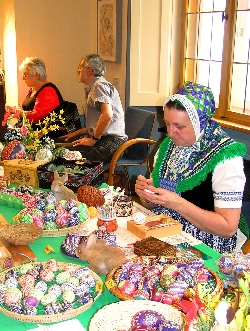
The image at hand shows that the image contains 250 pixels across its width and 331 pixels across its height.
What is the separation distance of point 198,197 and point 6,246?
91 cm

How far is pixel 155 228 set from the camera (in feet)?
5.63

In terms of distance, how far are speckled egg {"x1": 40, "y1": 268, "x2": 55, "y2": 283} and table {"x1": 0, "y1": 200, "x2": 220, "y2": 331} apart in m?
0.13

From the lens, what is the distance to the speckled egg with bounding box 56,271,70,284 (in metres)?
1.26

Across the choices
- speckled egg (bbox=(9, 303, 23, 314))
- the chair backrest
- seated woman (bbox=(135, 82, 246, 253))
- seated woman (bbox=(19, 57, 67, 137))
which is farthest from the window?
speckled egg (bbox=(9, 303, 23, 314))

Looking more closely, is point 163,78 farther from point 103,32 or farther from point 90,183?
point 90,183

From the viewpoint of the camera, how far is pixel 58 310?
45.8 inches

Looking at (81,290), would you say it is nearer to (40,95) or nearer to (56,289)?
(56,289)

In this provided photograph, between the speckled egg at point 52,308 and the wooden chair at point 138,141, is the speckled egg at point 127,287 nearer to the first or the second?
the speckled egg at point 52,308

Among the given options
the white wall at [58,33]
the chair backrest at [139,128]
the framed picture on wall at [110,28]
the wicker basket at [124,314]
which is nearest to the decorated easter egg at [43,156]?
the chair backrest at [139,128]

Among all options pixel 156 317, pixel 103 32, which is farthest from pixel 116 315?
pixel 103 32

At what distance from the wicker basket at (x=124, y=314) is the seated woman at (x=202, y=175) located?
77 cm

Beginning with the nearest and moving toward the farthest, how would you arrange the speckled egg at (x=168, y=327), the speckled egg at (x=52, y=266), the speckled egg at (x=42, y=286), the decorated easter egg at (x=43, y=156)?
the speckled egg at (x=168, y=327)
the speckled egg at (x=42, y=286)
the speckled egg at (x=52, y=266)
the decorated easter egg at (x=43, y=156)

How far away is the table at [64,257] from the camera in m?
1.19

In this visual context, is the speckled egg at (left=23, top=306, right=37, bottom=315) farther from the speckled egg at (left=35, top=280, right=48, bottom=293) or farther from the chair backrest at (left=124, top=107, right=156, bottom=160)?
the chair backrest at (left=124, top=107, right=156, bottom=160)
